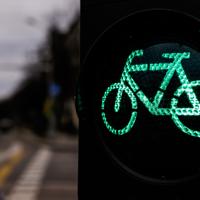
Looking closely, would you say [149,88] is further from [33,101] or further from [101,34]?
[33,101]

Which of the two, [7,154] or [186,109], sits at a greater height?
[186,109]

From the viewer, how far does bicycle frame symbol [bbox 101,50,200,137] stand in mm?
1434

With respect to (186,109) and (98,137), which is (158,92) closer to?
(186,109)

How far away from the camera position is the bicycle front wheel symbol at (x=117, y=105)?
1498 mm

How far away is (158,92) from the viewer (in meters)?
1.46

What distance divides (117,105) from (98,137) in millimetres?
92

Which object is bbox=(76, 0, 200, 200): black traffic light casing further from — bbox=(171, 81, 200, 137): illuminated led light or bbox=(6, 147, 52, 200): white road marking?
bbox=(6, 147, 52, 200): white road marking

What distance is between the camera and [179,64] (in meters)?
1.47

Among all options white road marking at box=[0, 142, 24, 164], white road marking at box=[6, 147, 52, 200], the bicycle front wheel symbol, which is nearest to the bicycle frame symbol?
the bicycle front wheel symbol

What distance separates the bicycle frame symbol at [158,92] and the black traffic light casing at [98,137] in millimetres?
51

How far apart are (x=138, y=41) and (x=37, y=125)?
2371 inches

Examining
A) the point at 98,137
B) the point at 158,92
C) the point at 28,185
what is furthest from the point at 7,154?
the point at 158,92

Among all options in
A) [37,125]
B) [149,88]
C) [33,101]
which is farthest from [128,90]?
[33,101]

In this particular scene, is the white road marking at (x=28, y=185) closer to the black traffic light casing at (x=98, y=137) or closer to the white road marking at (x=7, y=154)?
the white road marking at (x=7, y=154)
